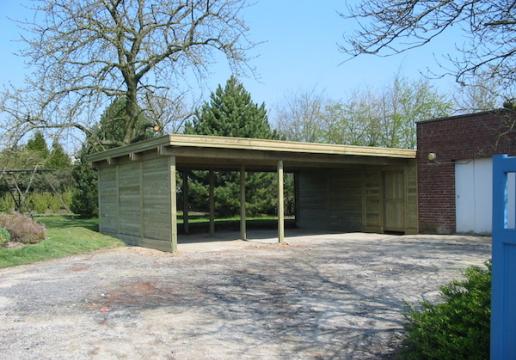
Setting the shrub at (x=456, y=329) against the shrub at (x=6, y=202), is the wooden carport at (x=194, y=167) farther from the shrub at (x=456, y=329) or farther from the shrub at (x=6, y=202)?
the shrub at (x=6, y=202)

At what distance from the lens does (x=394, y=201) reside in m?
16.2

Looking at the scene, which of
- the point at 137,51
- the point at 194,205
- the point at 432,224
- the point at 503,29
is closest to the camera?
the point at 503,29

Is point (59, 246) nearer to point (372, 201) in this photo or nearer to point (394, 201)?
point (372, 201)

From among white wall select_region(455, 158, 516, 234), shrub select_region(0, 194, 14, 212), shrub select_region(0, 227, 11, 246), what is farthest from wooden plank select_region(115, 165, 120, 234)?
shrub select_region(0, 194, 14, 212)

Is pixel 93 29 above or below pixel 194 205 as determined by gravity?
above

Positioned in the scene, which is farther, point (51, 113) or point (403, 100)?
point (403, 100)

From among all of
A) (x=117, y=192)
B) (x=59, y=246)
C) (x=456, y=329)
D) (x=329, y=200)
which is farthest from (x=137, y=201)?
(x=456, y=329)

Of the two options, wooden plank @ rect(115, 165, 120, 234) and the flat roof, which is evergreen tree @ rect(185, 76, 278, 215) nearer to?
the flat roof

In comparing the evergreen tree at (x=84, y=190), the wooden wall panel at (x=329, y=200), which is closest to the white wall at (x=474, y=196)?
the wooden wall panel at (x=329, y=200)

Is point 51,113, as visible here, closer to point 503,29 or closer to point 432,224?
point 432,224

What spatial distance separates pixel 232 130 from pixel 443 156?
9.30 metres

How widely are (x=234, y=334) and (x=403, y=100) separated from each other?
25.4m

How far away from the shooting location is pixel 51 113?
628 inches

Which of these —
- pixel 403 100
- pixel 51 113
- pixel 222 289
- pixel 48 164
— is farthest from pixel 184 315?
pixel 403 100
